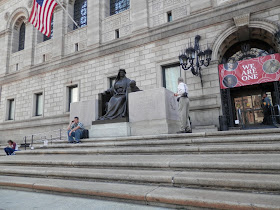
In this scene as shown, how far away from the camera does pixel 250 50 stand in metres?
12.9

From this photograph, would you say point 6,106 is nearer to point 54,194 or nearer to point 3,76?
point 3,76

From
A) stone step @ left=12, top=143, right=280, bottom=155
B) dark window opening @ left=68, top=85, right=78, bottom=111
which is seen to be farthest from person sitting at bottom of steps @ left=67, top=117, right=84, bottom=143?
dark window opening @ left=68, top=85, right=78, bottom=111

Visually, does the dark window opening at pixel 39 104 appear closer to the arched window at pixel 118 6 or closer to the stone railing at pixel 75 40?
the stone railing at pixel 75 40

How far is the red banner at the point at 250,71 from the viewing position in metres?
11.3

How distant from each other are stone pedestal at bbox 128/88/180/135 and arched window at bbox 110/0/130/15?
1150cm

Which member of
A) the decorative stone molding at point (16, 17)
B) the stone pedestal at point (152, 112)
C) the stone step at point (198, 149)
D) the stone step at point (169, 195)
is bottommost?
the stone step at point (169, 195)

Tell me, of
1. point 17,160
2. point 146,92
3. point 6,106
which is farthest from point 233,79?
point 6,106

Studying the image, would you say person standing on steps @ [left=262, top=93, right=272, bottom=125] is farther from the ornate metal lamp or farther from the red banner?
the ornate metal lamp

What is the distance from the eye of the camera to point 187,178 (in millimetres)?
3295

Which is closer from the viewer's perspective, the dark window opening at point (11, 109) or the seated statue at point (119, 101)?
the seated statue at point (119, 101)

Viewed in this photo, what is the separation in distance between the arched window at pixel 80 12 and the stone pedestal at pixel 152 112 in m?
13.5

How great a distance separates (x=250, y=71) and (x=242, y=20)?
2.93 meters

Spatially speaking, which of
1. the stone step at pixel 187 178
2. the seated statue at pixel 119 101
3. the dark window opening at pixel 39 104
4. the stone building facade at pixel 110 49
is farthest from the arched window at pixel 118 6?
the stone step at pixel 187 178

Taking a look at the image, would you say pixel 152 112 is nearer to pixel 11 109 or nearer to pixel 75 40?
pixel 75 40
